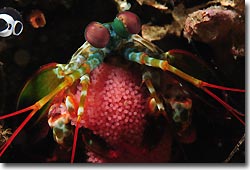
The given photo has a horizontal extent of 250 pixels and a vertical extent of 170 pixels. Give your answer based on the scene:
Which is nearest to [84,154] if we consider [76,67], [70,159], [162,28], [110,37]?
[70,159]

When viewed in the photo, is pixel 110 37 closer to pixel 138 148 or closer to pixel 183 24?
pixel 183 24

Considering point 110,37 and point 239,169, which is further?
point 239,169

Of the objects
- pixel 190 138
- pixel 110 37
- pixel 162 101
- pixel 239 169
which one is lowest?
pixel 239 169

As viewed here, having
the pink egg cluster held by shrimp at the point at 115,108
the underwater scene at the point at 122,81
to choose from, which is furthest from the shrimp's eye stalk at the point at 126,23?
the pink egg cluster held by shrimp at the point at 115,108

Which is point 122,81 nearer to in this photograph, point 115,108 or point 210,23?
point 115,108

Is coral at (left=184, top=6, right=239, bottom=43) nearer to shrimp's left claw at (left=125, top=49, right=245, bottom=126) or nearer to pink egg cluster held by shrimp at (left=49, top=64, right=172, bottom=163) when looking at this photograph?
shrimp's left claw at (left=125, top=49, right=245, bottom=126)

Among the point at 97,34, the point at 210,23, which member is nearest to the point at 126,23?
the point at 97,34

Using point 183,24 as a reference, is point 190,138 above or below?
below
